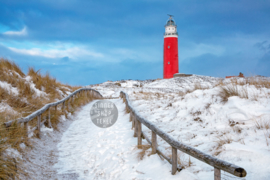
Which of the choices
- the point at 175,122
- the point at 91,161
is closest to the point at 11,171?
the point at 91,161

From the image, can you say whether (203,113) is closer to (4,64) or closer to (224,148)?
(224,148)

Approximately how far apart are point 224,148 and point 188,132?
1.53m

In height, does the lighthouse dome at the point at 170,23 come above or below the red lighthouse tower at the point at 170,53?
above

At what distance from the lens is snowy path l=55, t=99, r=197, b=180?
4266 millimetres

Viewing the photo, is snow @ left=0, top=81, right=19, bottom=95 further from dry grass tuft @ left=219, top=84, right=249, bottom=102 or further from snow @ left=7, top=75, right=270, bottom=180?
dry grass tuft @ left=219, top=84, right=249, bottom=102

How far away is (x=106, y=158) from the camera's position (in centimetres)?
543

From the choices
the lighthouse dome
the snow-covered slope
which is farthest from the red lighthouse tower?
the snow-covered slope

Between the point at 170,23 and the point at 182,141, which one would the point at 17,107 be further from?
the point at 170,23

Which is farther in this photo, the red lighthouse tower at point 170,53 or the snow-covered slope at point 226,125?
the red lighthouse tower at point 170,53

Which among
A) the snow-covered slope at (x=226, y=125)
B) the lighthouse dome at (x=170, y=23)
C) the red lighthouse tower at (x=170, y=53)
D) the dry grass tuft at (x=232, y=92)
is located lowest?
the snow-covered slope at (x=226, y=125)

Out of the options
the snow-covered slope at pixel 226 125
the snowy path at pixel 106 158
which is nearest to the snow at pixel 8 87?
the snowy path at pixel 106 158

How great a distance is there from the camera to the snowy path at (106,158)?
4266 mm

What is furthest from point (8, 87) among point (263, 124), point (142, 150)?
point (263, 124)

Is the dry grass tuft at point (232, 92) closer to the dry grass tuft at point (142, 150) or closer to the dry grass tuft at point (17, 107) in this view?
the dry grass tuft at point (142, 150)
